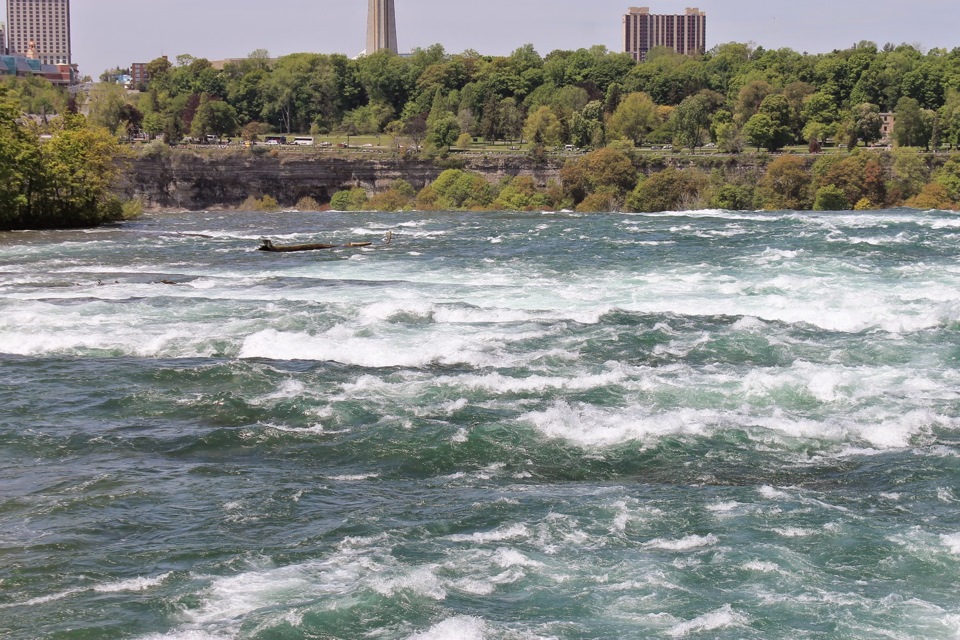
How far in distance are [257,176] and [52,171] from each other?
62.3 metres

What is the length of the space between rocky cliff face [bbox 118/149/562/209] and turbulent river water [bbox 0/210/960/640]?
83927 mm

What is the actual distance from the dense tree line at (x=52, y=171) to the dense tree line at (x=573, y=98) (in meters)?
53.9

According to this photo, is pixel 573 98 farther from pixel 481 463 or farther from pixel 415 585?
pixel 415 585

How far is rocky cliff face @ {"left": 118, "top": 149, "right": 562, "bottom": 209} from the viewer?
118000mm

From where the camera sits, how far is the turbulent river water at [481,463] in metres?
13.3

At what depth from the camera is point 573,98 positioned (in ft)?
475

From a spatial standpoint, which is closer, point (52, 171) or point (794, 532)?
point (794, 532)

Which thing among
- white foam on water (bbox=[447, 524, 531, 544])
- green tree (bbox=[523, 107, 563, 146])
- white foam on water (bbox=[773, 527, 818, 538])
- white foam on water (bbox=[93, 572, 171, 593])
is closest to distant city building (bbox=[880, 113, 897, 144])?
green tree (bbox=[523, 107, 563, 146])

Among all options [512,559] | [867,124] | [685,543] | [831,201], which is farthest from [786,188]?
[512,559]

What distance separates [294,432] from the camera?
64.3 ft

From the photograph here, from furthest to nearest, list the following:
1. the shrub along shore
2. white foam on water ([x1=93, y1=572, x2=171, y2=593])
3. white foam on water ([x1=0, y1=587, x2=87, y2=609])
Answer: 1. the shrub along shore
2. white foam on water ([x1=93, y1=572, x2=171, y2=593])
3. white foam on water ([x1=0, y1=587, x2=87, y2=609])

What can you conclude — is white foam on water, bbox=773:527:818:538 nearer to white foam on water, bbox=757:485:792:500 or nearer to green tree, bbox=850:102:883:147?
white foam on water, bbox=757:485:792:500

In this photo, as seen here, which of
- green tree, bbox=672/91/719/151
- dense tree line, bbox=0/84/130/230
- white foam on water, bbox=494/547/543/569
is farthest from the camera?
green tree, bbox=672/91/719/151

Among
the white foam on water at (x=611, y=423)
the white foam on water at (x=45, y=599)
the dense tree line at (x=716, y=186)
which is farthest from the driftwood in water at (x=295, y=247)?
the dense tree line at (x=716, y=186)
